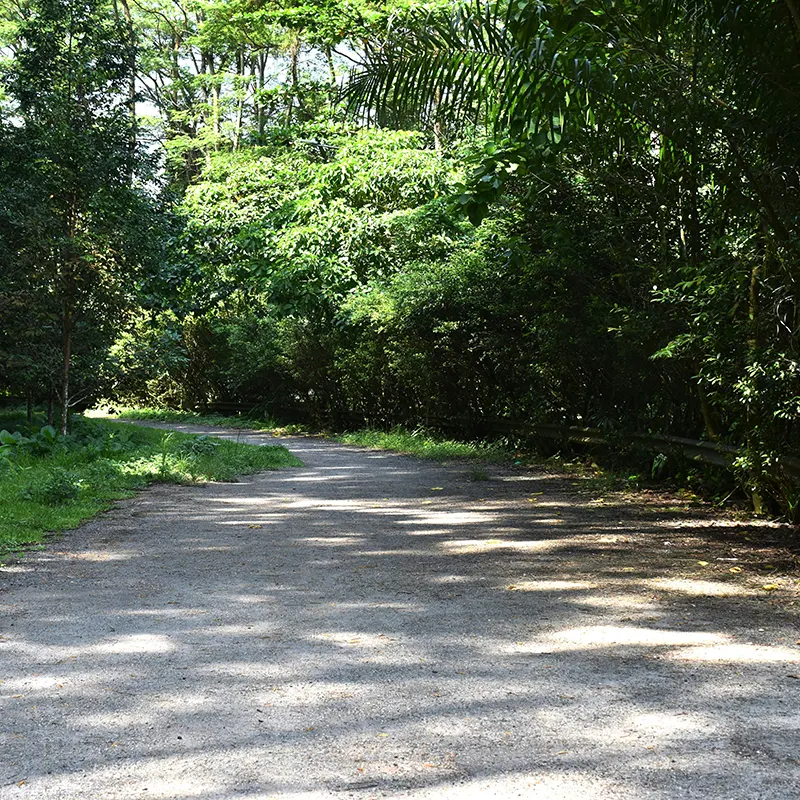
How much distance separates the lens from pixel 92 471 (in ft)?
37.9

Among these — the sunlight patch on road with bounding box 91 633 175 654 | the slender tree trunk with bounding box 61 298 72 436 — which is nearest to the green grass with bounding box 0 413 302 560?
the slender tree trunk with bounding box 61 298 72 436

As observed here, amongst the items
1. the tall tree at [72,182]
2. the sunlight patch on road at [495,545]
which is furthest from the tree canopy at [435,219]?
the sunlight patch on road at [495,545]

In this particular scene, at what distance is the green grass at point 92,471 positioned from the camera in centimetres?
841

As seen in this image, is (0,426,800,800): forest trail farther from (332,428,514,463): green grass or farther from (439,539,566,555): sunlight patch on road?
(332,428,514,463): green grass

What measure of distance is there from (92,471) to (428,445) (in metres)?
6.43

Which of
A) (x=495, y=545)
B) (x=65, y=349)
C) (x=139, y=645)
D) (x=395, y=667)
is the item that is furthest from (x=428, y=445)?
(x=395, y=667)

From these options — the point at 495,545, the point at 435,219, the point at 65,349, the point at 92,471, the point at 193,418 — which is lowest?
the point at 495,545

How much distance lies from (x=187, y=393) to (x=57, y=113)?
18.3m

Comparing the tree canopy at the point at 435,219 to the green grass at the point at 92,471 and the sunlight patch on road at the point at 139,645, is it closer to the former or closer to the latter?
the green grass at the point at 92,471

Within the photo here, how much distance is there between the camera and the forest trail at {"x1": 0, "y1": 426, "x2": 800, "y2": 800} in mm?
3143

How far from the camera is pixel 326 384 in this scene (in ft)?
78.2

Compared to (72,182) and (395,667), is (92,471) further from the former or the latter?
(395,667)

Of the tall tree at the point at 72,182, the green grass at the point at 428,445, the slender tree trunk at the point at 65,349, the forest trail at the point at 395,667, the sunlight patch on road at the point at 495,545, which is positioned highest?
the tall tree at the point at 72,182

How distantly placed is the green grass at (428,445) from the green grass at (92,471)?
239 centimetres
